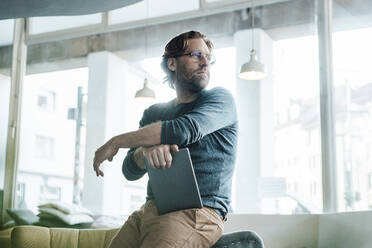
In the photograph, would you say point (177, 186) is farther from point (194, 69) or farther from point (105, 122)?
point (105, 122)

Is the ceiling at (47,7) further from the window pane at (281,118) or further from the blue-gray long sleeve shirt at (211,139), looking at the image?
the window pane at (281,118)

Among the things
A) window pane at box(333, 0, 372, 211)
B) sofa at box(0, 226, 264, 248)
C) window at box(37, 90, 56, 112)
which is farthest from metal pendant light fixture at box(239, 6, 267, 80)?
window at box(37, 90, 56, 112)

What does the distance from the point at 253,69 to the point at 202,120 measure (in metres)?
3.10

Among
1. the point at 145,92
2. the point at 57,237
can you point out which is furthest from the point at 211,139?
the point at 145,92

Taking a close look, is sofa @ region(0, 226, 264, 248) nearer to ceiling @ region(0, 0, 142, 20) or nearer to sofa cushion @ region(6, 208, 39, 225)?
ceiling @ region(0, 0, 142, 20)

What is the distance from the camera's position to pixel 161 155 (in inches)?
51.0

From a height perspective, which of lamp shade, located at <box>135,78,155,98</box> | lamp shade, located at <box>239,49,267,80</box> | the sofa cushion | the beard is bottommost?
the sofa cushion

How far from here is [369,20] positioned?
4133 millimetres

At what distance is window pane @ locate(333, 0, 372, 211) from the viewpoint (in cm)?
396

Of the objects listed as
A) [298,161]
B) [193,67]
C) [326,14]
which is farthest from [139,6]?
[193,67]

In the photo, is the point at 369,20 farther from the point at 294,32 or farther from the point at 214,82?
the point at 214,82

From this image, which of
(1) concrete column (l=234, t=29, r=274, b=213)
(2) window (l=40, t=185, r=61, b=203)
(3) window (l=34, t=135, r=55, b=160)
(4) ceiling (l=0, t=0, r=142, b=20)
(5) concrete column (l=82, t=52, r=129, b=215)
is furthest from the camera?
(3) window (l=34, t=135, r=55, b=160)

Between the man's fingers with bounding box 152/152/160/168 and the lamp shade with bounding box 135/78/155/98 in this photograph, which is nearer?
the man's fingers with bounding box 152/152/160/168

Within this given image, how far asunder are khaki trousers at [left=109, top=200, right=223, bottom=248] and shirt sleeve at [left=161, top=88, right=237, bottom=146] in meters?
0.20
